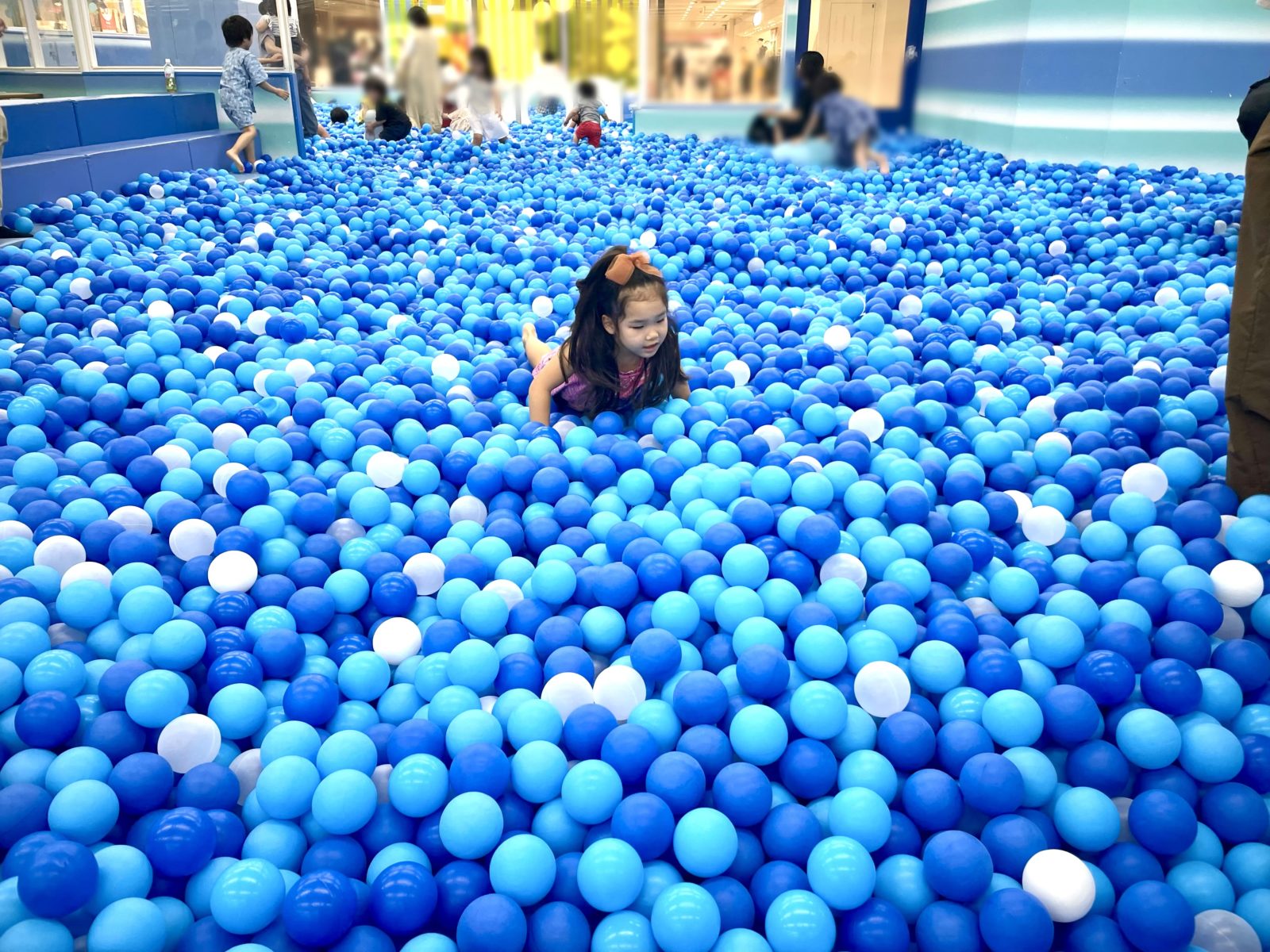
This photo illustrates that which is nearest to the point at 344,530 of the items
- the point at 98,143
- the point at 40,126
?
the point at 40,126

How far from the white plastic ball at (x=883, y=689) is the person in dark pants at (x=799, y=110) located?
787 millimetres

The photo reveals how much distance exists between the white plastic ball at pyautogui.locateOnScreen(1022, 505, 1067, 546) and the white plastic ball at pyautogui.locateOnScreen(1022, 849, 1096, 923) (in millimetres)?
827

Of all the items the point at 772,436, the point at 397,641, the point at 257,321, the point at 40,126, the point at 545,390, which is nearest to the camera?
the point at 397,641

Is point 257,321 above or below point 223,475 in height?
above

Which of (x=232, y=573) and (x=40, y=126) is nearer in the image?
(x=232, y=573)

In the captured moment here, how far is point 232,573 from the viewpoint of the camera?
1588 mm

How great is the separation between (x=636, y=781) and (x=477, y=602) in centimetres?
47

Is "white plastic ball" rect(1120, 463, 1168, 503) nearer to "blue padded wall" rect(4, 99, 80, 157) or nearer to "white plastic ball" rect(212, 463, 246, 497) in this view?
"white plastic ball" rect(212, 463, 246, 497)

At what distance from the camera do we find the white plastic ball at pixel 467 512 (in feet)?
6.22

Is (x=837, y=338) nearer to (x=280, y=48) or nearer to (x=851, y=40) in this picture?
(x=851, y=40)

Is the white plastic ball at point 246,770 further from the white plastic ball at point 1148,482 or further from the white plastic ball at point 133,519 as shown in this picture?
the white plastic ball at point 1148,482

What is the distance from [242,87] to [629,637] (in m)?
5.63

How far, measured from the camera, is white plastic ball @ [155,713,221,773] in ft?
4.03

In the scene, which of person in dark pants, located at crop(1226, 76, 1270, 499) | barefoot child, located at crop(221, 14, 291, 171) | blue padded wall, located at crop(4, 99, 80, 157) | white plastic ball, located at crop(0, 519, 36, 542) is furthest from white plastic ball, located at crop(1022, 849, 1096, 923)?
barefoot child, located at crop(221, 14, 291, 171)
